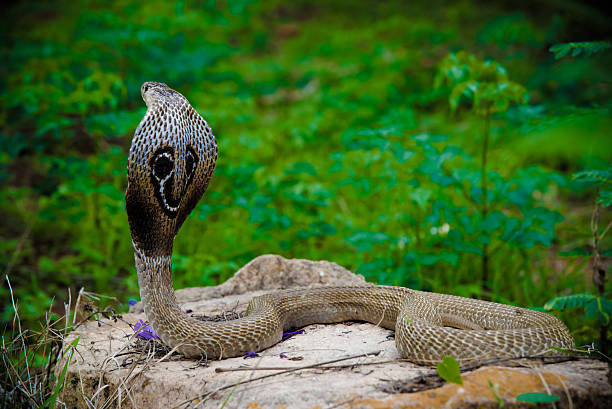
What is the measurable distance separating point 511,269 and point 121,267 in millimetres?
4545

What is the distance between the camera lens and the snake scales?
2.76 m

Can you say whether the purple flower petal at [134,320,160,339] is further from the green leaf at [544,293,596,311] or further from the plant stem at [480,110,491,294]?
the plant stem at [480,110,491,294]

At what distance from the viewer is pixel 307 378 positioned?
8.71ft

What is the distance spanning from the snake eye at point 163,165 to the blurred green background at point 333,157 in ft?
6.08

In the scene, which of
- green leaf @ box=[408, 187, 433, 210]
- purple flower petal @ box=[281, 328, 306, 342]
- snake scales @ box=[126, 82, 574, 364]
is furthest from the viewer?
green leaf @ box=[408, 187, 433, 210]

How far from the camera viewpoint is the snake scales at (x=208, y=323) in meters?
2.76

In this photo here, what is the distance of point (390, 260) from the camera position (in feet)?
16.6

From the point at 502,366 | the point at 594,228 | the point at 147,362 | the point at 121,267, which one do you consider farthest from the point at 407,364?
the point at 121,267

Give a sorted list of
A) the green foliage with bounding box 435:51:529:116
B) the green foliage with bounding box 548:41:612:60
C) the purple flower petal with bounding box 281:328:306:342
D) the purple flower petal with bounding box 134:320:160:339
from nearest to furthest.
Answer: the green foliage with bounding box 548:41:612:60, the purple flower petal with bounding box 134:320:160:339, the purple flower petal with bounding box 281:328:306:342, the green foliage with bounding box 435:51:529:116

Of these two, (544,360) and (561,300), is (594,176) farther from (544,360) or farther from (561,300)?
(544,360)

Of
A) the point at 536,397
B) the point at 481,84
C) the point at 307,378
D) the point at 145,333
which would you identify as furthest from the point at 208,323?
the point at 481,84

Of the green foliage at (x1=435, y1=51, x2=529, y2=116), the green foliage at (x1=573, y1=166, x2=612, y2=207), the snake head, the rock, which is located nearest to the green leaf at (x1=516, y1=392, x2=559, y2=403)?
the rock

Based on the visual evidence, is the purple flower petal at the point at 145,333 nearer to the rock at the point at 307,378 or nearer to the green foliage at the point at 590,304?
the rock at the point at 307,378

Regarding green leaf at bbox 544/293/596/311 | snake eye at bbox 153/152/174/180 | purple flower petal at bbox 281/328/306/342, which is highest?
snake eye at bbox 153/152/174/180
